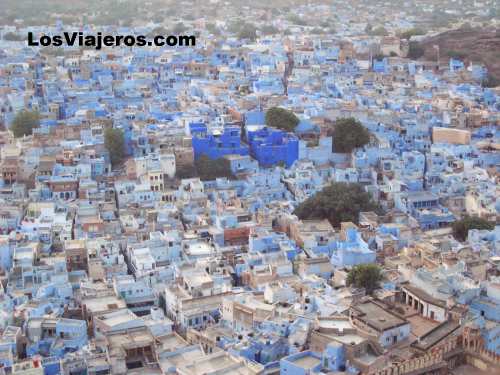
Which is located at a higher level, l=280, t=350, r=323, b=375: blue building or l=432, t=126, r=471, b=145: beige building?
l=432, t=126, r=471, b=145: beige building

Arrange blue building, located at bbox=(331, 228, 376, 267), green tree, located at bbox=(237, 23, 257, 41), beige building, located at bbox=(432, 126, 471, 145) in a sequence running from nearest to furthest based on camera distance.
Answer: blue building, located at bbox=(331, 228, 376, 267) < beige building, located at bbox=(432, 126, 471, 145) < green tree, located at bbox=(237, 23, 257, 41)

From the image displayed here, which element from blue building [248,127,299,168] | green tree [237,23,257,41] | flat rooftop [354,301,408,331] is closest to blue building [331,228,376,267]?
flat rooftop [354,301,408,331]

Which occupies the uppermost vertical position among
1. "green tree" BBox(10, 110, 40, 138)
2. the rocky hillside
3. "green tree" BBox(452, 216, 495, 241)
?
the rocky hillside

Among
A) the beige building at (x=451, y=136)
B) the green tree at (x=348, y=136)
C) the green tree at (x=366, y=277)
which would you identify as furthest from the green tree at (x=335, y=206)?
the beige building at (x=451, y=136)

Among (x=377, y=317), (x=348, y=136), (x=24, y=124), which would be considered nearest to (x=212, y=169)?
(x=348, y=136)

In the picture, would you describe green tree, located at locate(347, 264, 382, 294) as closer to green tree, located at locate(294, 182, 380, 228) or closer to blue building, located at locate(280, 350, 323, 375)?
blue building, located at locate(280, 350, 323, 375)

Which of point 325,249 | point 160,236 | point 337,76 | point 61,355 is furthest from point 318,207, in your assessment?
point 337,76

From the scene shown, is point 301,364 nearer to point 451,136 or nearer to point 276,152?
point 276,152
